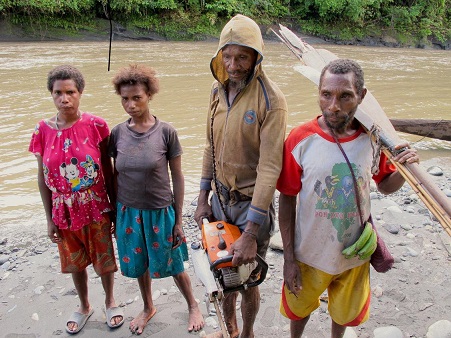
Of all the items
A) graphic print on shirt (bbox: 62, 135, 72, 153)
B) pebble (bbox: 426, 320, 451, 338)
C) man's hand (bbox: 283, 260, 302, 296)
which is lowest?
pebble (bbox: 426, 320, 451, 338)

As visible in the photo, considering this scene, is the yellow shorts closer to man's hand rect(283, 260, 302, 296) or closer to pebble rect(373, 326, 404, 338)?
man's hand rect(283, 260, 302, 296)

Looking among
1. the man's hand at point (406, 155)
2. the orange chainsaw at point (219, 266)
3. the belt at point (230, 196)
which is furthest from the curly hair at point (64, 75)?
the man's hand at point (406, 155)

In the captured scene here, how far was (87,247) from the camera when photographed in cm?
255

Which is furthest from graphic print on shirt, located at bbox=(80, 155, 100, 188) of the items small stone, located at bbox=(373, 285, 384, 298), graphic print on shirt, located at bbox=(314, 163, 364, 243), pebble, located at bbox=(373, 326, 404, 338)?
small stone, located at bbox=(373, 285, 384, 298)

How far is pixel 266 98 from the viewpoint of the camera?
1.92 meters

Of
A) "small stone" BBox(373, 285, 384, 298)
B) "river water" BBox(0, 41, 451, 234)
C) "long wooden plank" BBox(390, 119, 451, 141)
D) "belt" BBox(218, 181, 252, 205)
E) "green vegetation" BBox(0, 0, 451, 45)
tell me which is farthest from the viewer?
"green vegetation" BBox(0, 0, 451, 45)

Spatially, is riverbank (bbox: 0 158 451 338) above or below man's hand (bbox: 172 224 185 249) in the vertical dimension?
below

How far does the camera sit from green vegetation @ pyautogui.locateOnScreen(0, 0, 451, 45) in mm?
19891

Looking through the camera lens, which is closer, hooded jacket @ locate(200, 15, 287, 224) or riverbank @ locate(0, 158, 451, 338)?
hooded jacket @ locate(200, 15, 287, 224)

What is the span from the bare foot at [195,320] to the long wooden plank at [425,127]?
3738mm

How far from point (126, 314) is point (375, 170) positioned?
A: 201 centimetres

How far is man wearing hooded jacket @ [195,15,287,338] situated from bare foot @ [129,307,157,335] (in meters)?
0.86

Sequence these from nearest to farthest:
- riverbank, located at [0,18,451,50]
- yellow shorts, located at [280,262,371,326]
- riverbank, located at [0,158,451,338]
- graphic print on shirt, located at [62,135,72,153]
Result: yellow shorts, located at [280,262,371,326] → graphic print on shirt, located at [62,135,72,153] → riverbank, located at [0,158,451,338] → riverbank, located at [0,18,451,50]

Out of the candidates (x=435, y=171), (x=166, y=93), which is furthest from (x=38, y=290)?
(x=166, y=93)
